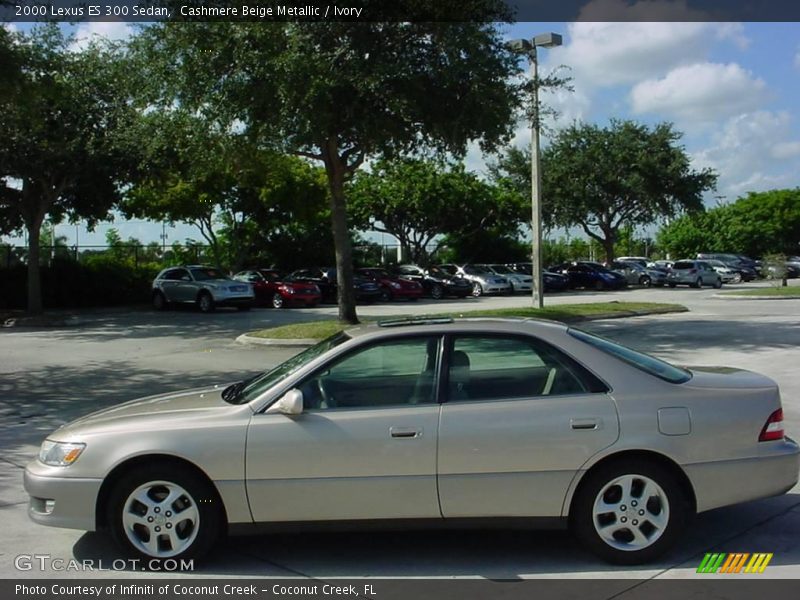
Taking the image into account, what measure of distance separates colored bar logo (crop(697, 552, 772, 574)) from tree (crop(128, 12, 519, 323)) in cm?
1307

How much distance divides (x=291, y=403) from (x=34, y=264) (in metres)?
24.3

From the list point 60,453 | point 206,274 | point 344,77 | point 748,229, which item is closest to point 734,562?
point 60,453

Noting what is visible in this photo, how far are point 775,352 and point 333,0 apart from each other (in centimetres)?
1079

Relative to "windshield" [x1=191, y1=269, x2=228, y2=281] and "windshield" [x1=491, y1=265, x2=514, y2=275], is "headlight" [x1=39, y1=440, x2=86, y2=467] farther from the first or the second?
"windshield" [x1=491, y1=265, x2=514, y2=275]

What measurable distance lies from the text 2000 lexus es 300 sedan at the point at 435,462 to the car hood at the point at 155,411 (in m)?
0.04

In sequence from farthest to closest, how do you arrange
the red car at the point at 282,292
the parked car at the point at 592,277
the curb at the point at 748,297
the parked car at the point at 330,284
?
1. the parked car at the point at 592,277
2. the parked car at the point at 330,284
3. the curb at the point at 748,297
4. the red car at the point at 282,292

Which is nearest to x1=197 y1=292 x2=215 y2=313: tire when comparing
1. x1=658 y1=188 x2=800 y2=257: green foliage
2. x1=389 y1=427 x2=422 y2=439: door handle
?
x1=389 y1=427 x2=422 y2=439: door handle

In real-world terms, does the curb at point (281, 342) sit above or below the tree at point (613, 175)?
below

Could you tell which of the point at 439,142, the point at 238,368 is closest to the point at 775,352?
the point at 439,142

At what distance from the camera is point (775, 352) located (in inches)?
623

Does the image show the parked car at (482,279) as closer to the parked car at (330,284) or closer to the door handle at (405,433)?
the parked car at (330,284)

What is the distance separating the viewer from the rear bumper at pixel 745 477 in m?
5.13

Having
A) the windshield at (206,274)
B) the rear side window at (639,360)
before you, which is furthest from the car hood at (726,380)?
the windshield at (206,274)
